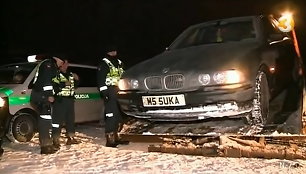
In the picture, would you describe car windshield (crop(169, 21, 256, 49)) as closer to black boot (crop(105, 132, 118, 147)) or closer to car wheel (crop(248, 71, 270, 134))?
car wheel (crop(248, 71, 270, 134))

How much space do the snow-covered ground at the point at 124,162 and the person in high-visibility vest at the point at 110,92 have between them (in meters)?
0.25

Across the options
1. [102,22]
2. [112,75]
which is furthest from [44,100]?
[102,22]

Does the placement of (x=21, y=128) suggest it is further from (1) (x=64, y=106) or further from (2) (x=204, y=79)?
(2) (x=204, y=79)

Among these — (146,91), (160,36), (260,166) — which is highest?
(160,36)

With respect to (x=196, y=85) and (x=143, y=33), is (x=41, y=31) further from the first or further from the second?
(x=196, y=85)

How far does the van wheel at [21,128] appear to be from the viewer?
319 inches

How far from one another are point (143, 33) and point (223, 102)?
1933 centimetres

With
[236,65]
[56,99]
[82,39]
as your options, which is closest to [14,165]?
[56,99]

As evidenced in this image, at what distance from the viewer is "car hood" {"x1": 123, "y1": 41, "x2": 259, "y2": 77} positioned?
18.8 ft

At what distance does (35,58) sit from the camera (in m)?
7.98

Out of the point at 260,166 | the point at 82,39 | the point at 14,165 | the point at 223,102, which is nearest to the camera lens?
the point at 260,166

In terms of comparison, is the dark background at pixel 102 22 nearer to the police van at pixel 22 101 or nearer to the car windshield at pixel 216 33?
the police van at pixel 22 101

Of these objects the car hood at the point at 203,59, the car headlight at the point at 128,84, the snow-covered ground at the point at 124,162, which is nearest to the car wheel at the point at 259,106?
the car hood at the point at 203,59

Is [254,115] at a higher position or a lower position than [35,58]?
lower
